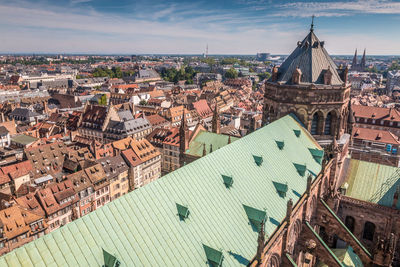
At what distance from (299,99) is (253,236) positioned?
75.5 feet

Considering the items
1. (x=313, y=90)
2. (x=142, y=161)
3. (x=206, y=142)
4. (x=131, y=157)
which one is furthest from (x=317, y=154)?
(x=131, y=157)

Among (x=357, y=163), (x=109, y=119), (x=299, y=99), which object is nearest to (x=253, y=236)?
(x=299, y=99)

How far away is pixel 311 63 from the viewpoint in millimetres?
39906

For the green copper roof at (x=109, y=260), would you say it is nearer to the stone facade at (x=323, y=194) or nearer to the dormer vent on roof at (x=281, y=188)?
the stone facade at (x=323, y=194)

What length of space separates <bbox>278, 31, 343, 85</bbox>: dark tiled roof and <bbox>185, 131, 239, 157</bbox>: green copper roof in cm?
2618

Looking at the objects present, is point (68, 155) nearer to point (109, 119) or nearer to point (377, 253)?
point (109, 119)

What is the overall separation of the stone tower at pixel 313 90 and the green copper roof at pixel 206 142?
24.0 meters

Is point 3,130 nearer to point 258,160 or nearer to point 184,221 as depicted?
point 258,160

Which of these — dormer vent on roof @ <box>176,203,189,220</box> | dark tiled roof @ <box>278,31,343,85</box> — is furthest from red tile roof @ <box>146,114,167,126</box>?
dormer vent on roof @ <box>176,203,189,220</box>

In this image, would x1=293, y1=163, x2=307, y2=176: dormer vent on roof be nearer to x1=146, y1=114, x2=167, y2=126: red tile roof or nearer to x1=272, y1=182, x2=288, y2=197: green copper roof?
x1=272, y1=182, x2=288, y2=197: green copper roof

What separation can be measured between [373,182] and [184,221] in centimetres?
2996

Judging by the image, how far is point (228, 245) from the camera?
2047 centimetres

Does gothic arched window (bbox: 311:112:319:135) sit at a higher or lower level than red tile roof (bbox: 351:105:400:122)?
higher

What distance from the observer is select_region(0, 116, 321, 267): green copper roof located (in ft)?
49.0
